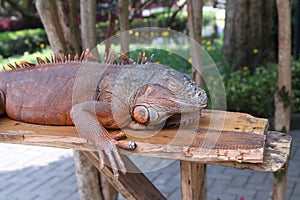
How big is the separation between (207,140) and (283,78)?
3.94 ft

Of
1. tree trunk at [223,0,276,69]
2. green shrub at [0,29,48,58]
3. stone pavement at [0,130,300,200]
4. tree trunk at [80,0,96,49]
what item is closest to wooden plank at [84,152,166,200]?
tree trunk at [80,0,96,49]

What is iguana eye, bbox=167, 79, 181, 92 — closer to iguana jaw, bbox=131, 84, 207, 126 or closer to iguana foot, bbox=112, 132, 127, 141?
iguana jaw, bbox=131, 84, 207, 126

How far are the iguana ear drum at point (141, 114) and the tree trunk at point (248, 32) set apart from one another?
482 cm

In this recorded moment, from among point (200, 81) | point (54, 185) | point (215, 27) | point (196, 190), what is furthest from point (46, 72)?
point (215, 27)

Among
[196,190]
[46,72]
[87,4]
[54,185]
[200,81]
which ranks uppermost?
[87,4]

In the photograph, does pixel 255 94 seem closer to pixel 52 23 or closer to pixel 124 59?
pixel 52 23

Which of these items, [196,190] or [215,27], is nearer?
[196,190]

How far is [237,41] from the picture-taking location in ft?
21.2

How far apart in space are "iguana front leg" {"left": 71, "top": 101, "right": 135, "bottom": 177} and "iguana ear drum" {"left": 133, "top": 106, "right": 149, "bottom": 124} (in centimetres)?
13

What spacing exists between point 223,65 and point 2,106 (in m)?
4.66

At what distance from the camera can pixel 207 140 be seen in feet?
5.63

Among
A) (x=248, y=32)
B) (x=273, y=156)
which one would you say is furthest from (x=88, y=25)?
(x=248, y=32)

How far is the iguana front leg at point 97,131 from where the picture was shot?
1747mm

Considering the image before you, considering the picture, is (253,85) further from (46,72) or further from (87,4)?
(46,72)
